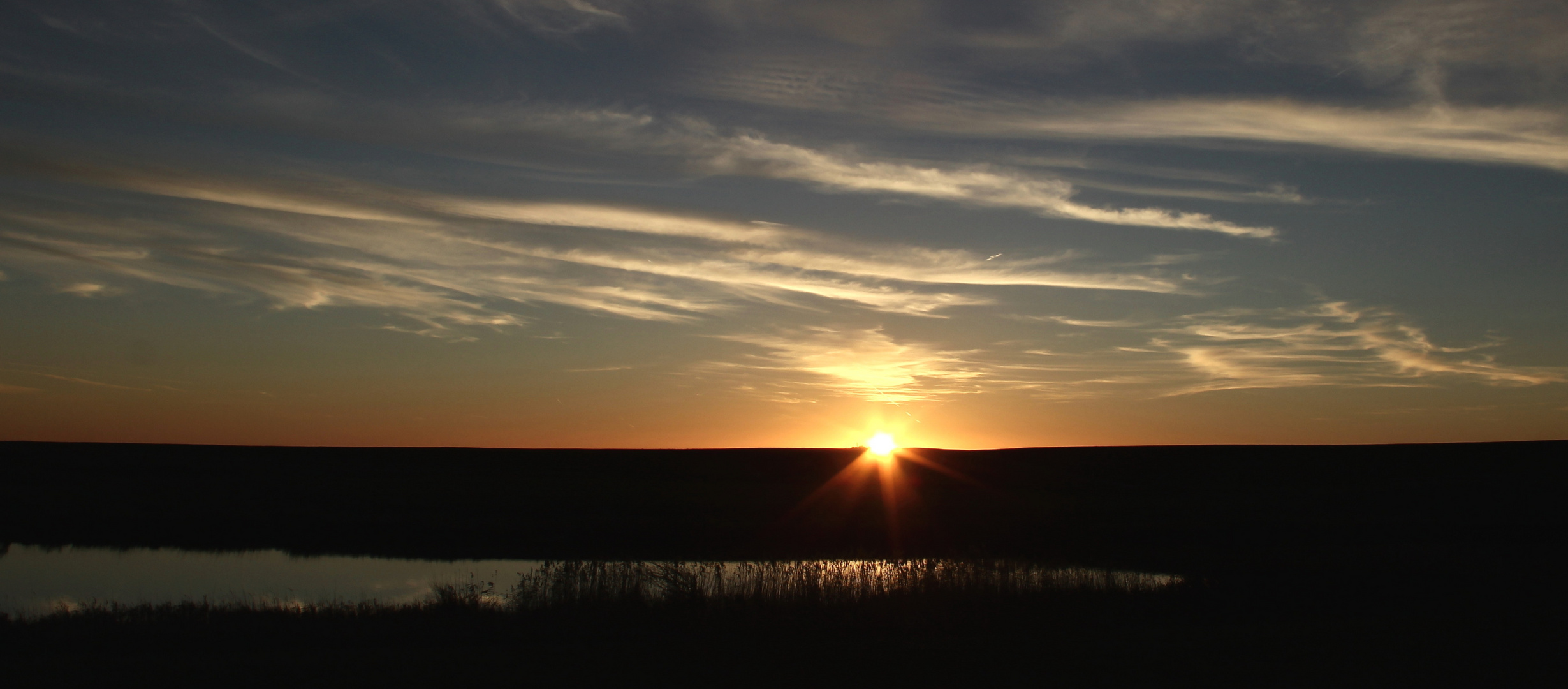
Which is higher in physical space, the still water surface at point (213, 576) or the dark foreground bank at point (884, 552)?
the dark foreground bank at point (884, 552)

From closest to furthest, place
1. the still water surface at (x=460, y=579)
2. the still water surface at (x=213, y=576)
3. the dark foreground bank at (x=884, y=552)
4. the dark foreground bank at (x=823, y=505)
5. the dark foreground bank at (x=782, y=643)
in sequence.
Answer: the dark foreground bank at (x=782, y=643)
the dark foreground bank at (x=884, y=552)
the still water surface at (x=460, y=579)
the still water surface at (x=213, y=576)
the dark foreground bank at (x=823, y=505)

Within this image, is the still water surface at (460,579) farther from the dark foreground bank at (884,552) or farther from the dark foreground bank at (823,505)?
the dark foreground bank at (823,505)

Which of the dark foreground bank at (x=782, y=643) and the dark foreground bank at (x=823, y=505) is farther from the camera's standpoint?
the dark foreground bank at (x=823, y=505)

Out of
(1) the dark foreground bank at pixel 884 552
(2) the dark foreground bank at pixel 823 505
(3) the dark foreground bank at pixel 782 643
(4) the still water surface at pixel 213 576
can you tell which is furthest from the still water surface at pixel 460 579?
(2) the dark foreground bank at pixel 823 505

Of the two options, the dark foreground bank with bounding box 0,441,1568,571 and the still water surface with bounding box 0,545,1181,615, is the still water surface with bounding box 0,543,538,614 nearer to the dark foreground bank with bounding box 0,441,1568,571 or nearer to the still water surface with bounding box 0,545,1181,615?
the still water surface with bounding box 0,545,1181,615

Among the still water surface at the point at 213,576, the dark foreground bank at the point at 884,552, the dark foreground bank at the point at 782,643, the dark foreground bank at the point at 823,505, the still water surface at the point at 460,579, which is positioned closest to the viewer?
the dark foreground bank at the point at 782,643

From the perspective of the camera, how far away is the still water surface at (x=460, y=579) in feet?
55.2

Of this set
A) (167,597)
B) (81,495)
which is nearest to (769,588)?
(167,597)

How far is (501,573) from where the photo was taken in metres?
22.3

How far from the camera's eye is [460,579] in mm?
21594

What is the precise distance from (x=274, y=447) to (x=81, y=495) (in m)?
44.4

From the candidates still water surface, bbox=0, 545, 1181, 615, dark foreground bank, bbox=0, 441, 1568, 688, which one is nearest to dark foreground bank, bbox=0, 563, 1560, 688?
dark foreground bank, bbox=0, 441, 1568, 688

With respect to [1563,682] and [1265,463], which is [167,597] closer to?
[1563,682]

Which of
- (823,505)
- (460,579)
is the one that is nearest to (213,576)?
(460,579)
